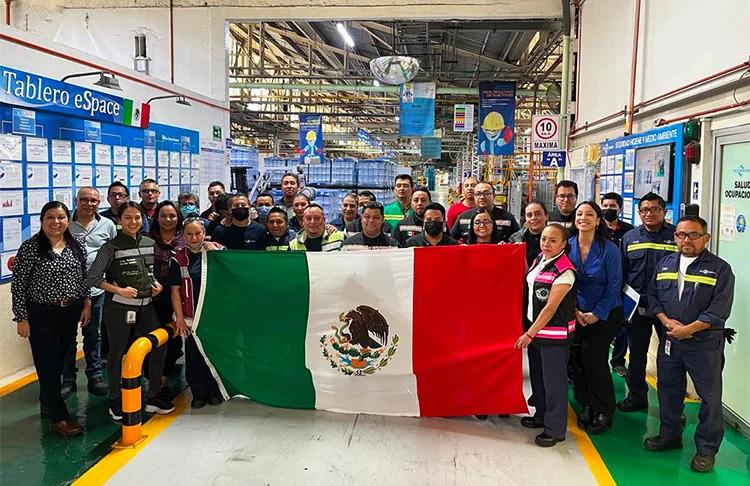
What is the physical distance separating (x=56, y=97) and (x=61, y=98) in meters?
0.07

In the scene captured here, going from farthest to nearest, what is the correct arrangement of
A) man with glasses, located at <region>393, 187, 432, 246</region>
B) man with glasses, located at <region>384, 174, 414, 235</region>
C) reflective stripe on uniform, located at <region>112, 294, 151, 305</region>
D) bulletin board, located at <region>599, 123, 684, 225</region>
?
man with glasses, located at <region>384, 174, 414, 235</region>
man with glasses, located at <region>393, 187, 432, 246</region>
bulletin board, located at <region>599, 123, 684, 225</region>
reflective stripe on uniform, located at <region>112, 294, 151, 305</region>

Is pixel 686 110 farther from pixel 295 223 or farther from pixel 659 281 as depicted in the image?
pixel 295 223

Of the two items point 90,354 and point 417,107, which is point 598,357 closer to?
point 90,354

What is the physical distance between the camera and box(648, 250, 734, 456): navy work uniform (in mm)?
3625

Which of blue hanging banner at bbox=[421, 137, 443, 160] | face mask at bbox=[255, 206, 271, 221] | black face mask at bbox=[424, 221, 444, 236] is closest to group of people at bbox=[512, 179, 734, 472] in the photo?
black face mask at bbox=[424, 221, 444, 236]

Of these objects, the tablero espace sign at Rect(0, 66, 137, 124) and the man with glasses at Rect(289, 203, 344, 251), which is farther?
the man with glasses at Rect(289, 203, 344, 251)

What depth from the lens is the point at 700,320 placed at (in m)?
3.64

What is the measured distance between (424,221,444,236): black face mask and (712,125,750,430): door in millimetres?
2186

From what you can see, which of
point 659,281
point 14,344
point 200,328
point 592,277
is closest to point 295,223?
point 200,328

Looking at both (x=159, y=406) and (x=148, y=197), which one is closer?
(x=159, y=406)

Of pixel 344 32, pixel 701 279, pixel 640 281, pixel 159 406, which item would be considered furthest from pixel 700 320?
pixel 344 32

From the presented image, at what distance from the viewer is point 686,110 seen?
5066 mm

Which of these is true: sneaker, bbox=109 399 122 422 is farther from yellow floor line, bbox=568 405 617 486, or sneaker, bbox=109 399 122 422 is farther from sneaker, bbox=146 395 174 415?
yellow floor line, bbox=568 405 617 486

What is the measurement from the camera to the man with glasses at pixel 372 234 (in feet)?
16.7
